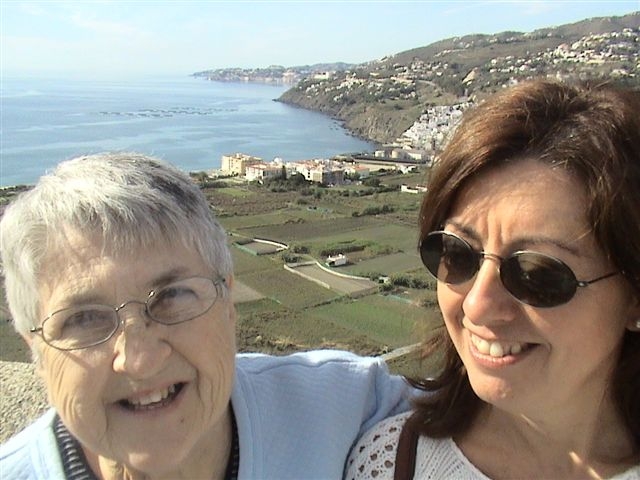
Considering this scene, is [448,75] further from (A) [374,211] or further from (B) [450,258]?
(B) [450,258]

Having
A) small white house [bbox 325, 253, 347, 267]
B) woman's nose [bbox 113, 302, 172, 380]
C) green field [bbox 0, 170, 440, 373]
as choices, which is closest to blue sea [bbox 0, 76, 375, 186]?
green field [bbox 0, 170, 440, 373]

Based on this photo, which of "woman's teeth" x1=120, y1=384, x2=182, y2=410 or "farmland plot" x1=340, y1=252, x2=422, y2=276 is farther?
"farmland plot" x1=340, y1=252, x2=422, y2=276

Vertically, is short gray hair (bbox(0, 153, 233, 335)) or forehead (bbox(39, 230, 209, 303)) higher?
short gray hair (bbox(0, 153, 233, 335))

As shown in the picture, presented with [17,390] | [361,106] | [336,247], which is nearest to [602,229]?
[17,390]

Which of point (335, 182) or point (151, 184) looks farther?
point (335, 182)

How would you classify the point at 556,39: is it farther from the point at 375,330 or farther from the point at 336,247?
the point at 375,330

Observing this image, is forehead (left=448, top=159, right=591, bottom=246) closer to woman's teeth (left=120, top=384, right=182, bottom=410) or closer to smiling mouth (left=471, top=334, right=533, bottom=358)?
smiling mouth (left=471, top=334, right=533, bottom=358)

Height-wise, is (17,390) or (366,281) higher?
(17,390)
